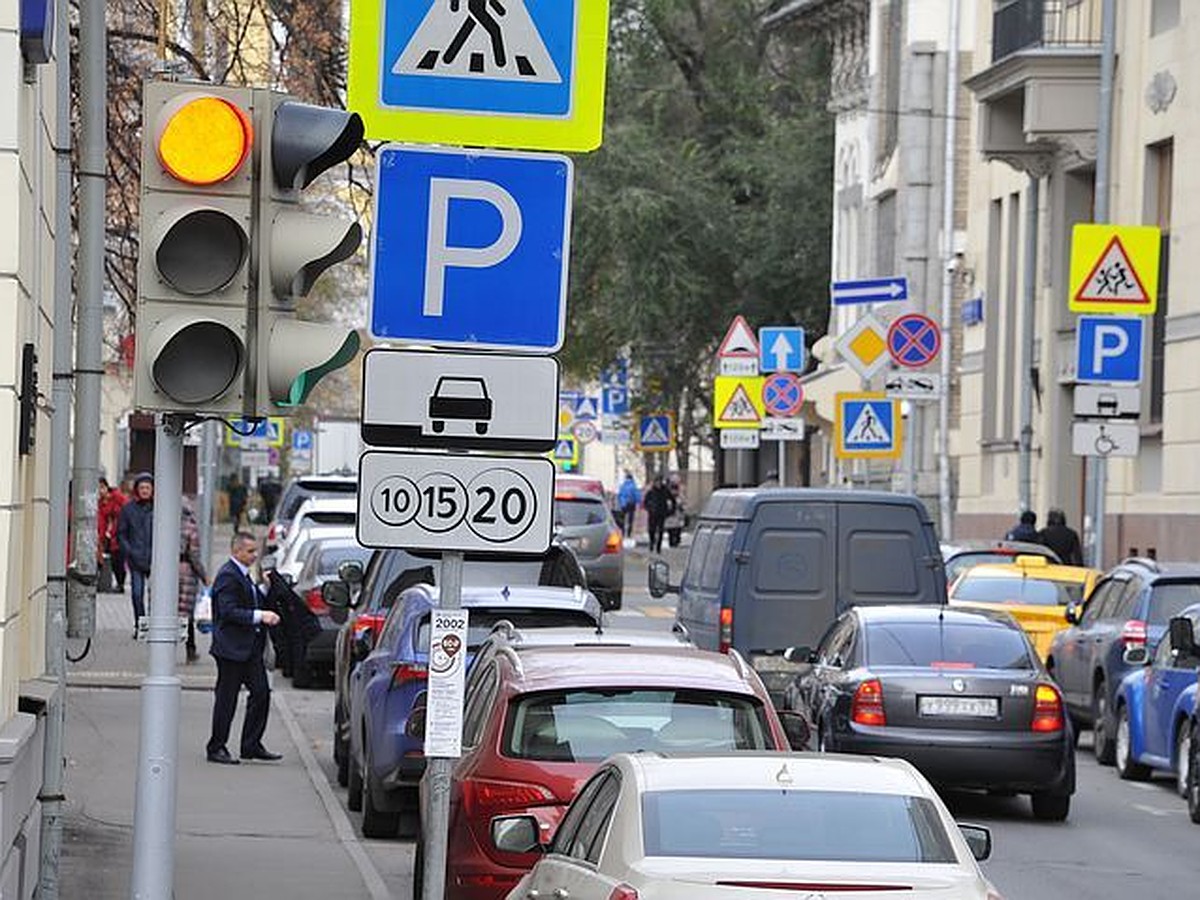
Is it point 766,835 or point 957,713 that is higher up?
point 766,835

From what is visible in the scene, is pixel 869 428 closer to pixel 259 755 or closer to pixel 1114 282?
pixel 1114 282

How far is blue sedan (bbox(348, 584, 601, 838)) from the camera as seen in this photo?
17.1 metres

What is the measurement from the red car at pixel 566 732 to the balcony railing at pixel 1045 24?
28.5 metres

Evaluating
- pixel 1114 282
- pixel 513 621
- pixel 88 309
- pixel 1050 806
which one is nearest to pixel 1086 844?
pixel 1050 806

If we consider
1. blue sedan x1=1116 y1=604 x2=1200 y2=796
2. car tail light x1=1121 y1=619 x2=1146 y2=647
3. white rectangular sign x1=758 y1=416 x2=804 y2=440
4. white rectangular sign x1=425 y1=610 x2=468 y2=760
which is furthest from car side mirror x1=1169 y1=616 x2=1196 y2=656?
white rectangular sign x1=758 y1=416 x2=804 y2=440

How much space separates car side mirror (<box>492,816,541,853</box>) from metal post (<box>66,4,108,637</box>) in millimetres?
4084

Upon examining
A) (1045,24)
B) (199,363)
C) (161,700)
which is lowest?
(161,700)

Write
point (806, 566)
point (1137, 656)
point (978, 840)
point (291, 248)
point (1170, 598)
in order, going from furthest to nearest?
1. point (806, 566)
2. point (1170, 598)
3. point (1137, 656)
4. point (978, 840)
5. point (291, 248)

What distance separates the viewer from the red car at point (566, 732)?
39.1 feet

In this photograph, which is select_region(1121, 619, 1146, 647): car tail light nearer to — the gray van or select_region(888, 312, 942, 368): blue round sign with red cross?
the gray van

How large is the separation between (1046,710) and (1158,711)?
2443 mm

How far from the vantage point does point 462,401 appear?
9.36 m

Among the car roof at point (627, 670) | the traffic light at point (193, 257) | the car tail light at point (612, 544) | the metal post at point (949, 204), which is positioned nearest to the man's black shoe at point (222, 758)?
the car roof at point (627, 670)

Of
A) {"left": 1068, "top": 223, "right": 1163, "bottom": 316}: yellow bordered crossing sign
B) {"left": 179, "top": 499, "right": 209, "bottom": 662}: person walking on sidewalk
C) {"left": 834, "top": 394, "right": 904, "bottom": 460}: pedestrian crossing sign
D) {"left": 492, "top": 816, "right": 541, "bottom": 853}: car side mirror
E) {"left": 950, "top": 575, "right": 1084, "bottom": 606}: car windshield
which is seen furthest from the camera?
{"left": 834, "top": 394, "right": 904, "bottom": 460}: pedestrian crossing sign
